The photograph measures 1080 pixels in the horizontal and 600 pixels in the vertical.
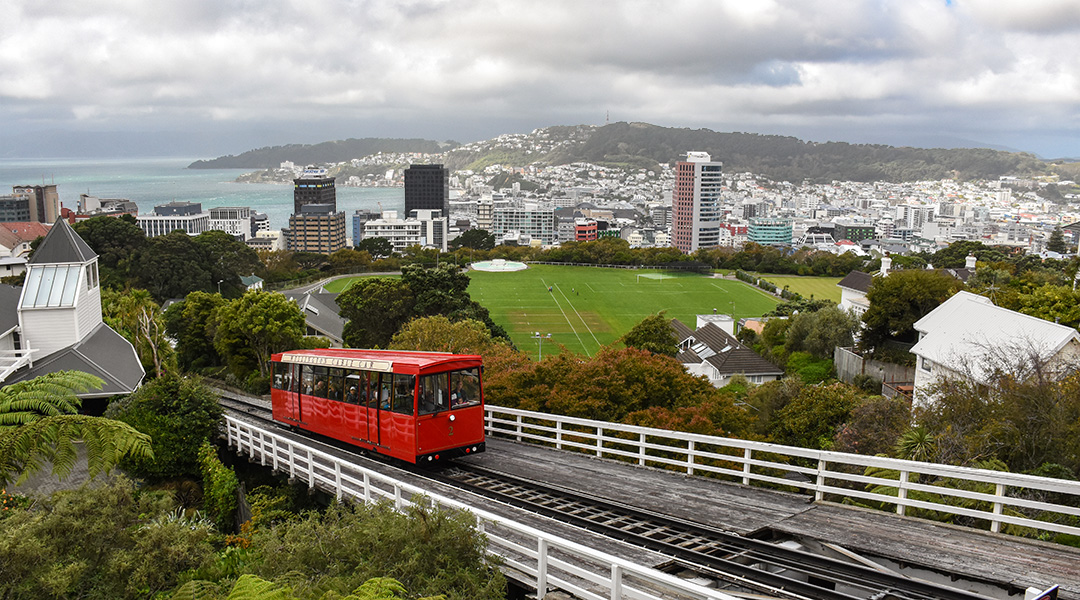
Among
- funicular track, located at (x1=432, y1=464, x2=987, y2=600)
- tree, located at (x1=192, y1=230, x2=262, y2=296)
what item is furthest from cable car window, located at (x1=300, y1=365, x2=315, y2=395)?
tree, located at (x1=192, y1=230, x2=262, y2=296)

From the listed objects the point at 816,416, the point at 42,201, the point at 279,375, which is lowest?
the point at 816,416

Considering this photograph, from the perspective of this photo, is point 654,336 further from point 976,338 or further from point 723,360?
point 976,338

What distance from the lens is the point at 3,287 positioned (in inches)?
1047

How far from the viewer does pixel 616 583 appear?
6.93 meters

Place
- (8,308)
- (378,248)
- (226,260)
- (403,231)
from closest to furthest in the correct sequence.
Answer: (8,308) < (226,260) < (378,248) < (403,231)

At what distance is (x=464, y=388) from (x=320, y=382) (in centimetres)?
404

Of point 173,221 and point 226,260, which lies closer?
point 226,260

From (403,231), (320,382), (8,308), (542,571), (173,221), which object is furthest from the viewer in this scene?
(403,231)

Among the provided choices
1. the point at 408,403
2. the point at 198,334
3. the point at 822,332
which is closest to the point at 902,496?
the point at 408,403

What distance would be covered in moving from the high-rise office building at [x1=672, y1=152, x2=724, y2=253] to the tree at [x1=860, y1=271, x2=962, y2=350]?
152 meters

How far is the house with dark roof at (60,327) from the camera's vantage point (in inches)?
901

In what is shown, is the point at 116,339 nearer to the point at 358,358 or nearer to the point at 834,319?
the point at 358,358

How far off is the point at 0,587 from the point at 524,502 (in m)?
6.28

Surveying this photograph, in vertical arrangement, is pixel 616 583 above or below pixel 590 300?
above
